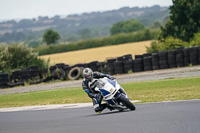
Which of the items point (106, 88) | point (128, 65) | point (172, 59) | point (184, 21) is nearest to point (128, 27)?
point (184, 21)

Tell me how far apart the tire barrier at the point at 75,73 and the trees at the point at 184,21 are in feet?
38.4

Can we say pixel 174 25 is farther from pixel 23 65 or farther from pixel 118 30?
pixel 118 30

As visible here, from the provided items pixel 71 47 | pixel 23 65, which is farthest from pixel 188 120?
pixel 71 47

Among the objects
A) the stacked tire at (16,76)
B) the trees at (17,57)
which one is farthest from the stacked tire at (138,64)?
the trees at (17,57)

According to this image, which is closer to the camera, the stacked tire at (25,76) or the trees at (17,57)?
the stacked tire at (25,76)

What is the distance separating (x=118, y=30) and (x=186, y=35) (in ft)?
467

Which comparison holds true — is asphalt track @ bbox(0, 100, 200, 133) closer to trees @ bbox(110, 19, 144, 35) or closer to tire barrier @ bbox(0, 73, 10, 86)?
tire barrier @ bbox(0, 73, 10, 86)

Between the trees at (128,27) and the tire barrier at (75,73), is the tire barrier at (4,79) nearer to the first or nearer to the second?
the tire barrier at (75,73)

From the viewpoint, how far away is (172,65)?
998 inches

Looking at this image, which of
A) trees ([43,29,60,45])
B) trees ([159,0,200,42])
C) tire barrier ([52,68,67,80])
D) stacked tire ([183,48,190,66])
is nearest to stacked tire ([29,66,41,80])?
tire barrier ([52,68,67,80])

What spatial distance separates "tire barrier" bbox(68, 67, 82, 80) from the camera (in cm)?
2808

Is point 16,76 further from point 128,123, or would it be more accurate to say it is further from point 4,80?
point 128,123

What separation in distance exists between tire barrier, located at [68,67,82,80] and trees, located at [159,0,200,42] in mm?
11707

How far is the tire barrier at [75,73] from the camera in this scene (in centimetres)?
2808
